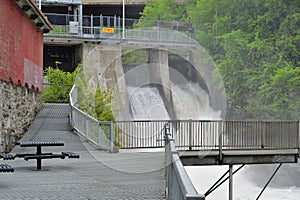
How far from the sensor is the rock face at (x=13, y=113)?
1636 cm

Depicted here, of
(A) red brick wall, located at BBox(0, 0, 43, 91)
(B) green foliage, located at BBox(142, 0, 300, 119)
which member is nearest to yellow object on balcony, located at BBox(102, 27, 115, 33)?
(B) green foliage, located at BBox(142, 0, 300, 119)

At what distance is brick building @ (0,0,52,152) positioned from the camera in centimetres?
1672

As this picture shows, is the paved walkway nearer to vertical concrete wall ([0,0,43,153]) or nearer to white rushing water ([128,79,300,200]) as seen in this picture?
vertical concrete wall ([0,0,43,153])

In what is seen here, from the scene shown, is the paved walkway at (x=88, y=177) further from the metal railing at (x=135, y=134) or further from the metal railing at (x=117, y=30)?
the metal railing at (x=117, y=30)

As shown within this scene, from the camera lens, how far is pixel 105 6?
59.4 metres

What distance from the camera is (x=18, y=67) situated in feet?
64.4

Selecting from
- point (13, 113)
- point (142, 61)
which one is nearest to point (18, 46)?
point (13, 113)

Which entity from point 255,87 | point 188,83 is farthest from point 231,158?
point 188,83

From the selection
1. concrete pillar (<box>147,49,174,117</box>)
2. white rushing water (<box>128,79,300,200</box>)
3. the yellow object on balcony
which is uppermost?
the yellow object on balcony

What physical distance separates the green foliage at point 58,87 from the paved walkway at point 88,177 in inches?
603

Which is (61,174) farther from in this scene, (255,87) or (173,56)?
(173,56)

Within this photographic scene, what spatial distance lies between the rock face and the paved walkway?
2.57 feet

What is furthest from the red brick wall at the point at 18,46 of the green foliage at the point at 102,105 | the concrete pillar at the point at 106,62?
the concrete pillar at the point at 106,62

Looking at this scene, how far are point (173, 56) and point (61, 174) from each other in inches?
1738
